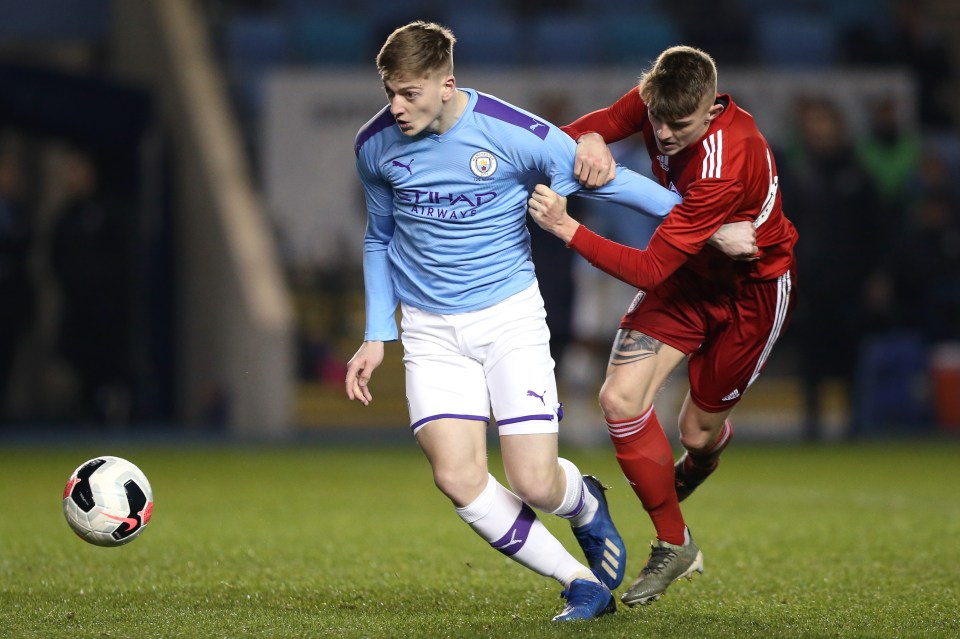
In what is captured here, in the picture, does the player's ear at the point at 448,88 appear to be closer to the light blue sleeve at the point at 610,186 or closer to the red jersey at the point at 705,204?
the light blue sleeve at the point at 610,186

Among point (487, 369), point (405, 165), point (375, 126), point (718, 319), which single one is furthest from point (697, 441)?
point (375, 126)

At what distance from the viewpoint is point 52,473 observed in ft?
32.3

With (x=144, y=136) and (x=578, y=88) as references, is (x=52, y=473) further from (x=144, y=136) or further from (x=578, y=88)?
(x=578, y=88)

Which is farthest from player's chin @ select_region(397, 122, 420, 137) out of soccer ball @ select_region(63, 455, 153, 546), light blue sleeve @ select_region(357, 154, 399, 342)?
soccer ball @ select_region(63, 455, 153, 546)

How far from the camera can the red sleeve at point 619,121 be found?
5195 mm

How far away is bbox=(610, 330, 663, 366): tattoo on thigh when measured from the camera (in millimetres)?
5277

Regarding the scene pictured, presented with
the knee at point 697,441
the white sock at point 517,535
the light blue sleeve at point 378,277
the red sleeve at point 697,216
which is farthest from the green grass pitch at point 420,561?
the red sleeve at point 697,216

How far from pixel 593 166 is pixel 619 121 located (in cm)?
63

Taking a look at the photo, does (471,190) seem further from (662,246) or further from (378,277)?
(662,246)

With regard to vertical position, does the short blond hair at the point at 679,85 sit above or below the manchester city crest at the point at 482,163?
above

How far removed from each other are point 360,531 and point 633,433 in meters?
2.35

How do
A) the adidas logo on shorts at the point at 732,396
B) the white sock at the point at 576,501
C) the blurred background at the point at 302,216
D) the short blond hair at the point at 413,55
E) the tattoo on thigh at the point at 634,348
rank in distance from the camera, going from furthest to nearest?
the blurred background at the point at 302,216 → the adidas logo on shorts at the point at 732,396 → the tattoo on thigh at the point at 634,348 → the white sock at the point at 576,501 → the short blond hair at the point at 413,55

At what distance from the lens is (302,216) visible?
14242 millimetres

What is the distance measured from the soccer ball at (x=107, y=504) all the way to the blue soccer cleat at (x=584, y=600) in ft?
5.02
